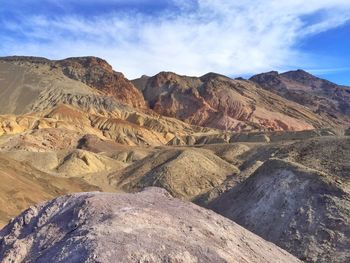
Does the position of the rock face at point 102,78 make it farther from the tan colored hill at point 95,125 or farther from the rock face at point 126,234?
the rock face at point 126,234

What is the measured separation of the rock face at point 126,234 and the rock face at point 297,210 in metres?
7.58

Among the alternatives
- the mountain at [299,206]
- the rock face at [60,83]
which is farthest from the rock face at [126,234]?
the rock face at [60,83]

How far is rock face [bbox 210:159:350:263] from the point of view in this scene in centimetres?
1853

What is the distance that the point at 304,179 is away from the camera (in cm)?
2292

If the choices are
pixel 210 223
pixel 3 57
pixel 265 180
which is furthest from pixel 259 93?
pixel 210 223

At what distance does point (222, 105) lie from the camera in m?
140

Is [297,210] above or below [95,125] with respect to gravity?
above

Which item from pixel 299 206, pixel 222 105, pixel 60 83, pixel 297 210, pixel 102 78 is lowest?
pixel 297 210

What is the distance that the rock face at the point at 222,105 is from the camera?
133625 millimetres

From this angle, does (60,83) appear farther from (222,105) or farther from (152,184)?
(152,184)

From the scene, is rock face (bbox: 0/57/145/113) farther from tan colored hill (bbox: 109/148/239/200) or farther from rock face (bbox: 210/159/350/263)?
rock face (bbox: 210/159/350/263)

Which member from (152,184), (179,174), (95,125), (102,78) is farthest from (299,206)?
(102,78)

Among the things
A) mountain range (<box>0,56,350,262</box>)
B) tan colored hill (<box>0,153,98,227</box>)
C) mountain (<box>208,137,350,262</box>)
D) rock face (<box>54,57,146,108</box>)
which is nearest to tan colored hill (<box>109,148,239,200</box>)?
mountain range (<box>0,56,350,262</box>)

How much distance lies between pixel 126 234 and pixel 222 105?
5231 inches
